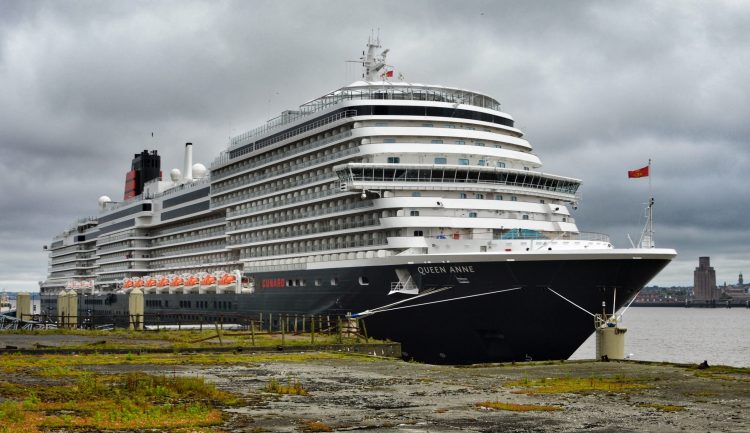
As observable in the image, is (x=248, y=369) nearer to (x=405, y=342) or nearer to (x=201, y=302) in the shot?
(x=405, y=342)

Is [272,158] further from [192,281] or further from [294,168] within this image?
[192,281]

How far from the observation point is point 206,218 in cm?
7062

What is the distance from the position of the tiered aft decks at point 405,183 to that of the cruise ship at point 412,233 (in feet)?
0.31

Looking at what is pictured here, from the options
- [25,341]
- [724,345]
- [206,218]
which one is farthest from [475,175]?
[724,345]

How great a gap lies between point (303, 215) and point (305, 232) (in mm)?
1053

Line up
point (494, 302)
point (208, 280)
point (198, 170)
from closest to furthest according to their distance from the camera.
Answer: point (494, 302)
point (208, 280)
point (198, 170)

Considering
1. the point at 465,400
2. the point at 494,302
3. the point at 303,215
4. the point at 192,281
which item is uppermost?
the point at 303,215

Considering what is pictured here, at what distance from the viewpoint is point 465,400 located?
726 inches

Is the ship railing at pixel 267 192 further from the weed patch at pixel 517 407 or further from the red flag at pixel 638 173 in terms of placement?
the weed patch at pixel 517 407

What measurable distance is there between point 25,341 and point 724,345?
7068 cm

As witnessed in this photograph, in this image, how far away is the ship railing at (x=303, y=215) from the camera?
4507 cm

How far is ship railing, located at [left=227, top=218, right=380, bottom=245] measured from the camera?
4412 centimetres

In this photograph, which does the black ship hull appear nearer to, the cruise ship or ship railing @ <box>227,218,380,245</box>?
the cruise ship

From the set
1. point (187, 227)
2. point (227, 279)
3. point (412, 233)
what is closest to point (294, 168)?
point (227, 279)
